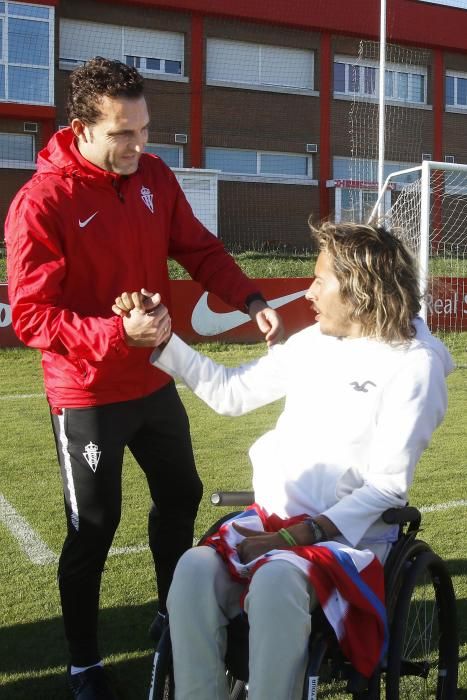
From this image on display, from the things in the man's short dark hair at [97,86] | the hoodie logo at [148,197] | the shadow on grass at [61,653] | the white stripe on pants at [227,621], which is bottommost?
the shadow on grass at [61,653]

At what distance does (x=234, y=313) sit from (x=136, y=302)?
921cm

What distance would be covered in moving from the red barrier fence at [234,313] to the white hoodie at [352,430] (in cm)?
846

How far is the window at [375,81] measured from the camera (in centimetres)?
2494

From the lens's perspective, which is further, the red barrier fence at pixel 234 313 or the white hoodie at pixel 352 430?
the red barrier fence at pixel 234 313

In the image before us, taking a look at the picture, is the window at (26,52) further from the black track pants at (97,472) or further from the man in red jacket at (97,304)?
the black track pants at (97,472)

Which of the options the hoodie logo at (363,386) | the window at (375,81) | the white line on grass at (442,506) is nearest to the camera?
the hoodie logo at (363,386)

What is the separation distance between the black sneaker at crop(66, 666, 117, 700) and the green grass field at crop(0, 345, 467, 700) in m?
0.09

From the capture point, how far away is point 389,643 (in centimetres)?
207

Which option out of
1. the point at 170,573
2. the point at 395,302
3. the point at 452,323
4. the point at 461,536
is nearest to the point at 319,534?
the point at 395,302

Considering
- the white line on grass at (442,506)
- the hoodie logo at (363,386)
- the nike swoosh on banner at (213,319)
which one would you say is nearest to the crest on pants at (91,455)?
the hoodie logo at (363,386)

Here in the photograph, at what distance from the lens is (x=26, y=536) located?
441 centimetres

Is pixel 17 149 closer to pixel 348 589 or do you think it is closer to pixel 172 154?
pixel 172 154

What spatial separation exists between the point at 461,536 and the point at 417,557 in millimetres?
2250

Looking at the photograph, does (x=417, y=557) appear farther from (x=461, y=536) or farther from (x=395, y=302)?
(x=461, y=536)
